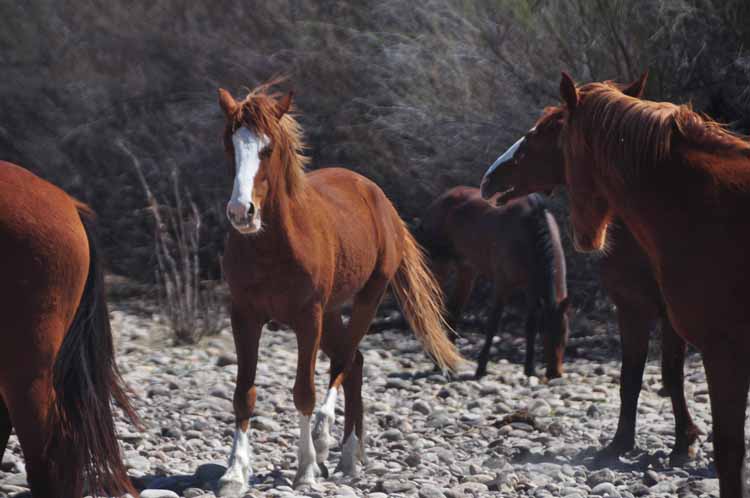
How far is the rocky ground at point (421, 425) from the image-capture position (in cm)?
521

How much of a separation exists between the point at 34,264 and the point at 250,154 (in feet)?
4.62

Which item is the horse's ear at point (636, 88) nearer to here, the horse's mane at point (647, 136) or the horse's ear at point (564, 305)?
the horse's mane at point (647, 136)

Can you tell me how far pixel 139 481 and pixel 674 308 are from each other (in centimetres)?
255

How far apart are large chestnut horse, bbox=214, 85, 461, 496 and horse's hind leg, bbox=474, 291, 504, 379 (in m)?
3.19

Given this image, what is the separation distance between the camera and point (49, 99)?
13578 mm

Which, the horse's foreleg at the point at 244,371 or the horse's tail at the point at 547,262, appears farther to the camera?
the horse's tail at the point at 547,262

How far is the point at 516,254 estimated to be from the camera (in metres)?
9.30

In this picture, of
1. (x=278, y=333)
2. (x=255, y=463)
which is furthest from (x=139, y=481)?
(x=278, y=333)

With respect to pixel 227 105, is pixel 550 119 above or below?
above

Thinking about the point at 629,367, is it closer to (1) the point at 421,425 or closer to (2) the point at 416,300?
(2) the point at 416,300

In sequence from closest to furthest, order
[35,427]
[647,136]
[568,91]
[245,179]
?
1. [35,427]
2. [647,136]
3. [568,91]
4. [245,179]

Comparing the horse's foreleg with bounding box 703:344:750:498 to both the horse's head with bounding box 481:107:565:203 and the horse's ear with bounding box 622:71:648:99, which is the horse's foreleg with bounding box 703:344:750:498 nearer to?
the horse's ear with bounding box 622:71:648:99

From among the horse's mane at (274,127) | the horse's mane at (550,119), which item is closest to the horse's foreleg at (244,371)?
the horse's mane at (274,127)

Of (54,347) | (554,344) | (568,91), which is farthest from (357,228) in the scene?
(554,344)
